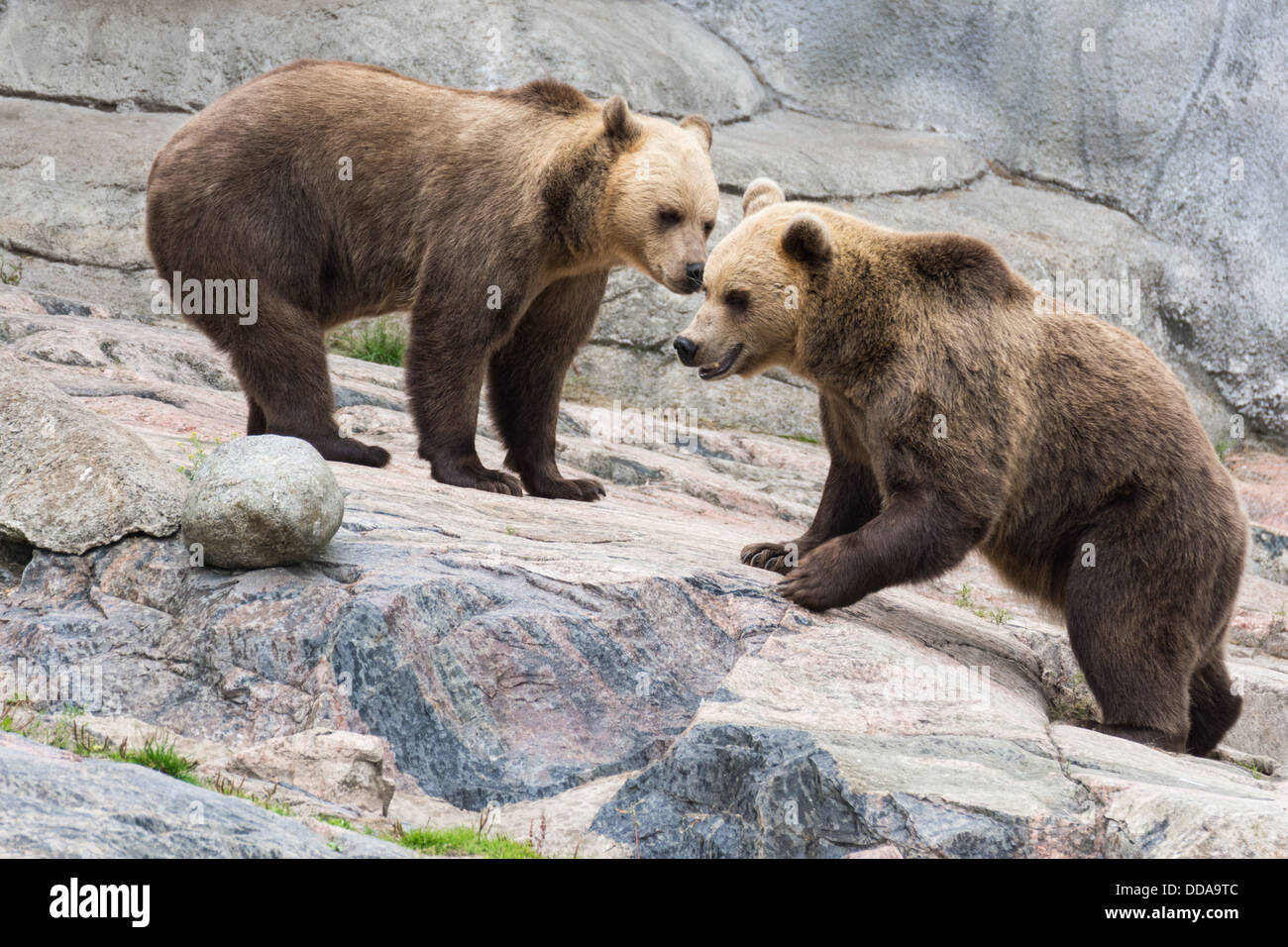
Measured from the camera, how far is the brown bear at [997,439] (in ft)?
17.6

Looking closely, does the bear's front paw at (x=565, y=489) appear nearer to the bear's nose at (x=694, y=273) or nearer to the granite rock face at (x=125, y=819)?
the bear's nose at (x=694, y=273)

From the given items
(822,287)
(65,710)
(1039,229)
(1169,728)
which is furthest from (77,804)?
(1039,229)

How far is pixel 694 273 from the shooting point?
705 cm

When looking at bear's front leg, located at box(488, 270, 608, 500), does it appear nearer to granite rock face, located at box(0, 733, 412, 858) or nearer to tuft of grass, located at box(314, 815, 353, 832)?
tuft of grass, located at box(314, 815, 353, 832)

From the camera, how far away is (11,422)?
5293mm

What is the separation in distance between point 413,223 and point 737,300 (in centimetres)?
229

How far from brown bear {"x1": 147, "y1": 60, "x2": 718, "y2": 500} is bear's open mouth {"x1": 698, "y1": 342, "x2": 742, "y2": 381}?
1292 millimetres

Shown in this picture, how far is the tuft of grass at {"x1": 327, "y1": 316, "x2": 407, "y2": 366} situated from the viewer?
1228cm

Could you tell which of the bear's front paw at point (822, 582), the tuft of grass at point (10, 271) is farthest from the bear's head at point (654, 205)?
the tuft of grass at point (10, 271)

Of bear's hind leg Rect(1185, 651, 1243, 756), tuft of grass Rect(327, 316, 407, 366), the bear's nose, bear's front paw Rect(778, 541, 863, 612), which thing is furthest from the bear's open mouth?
tuft of grass Rect(327, 316, 407, 366)

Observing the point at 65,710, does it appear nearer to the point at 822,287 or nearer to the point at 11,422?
the point at 11,422

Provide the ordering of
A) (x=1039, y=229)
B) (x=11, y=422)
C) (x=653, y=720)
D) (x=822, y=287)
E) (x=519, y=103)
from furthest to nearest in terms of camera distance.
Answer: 1. (x=1039, y=229)
2. (x=519, y=103)
3. (x=822, y=287)
4. (x=11, y=422)
5. (x=653, y=720)

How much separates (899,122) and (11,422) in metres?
12.5

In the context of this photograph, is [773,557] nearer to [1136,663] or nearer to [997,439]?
[997,439]
